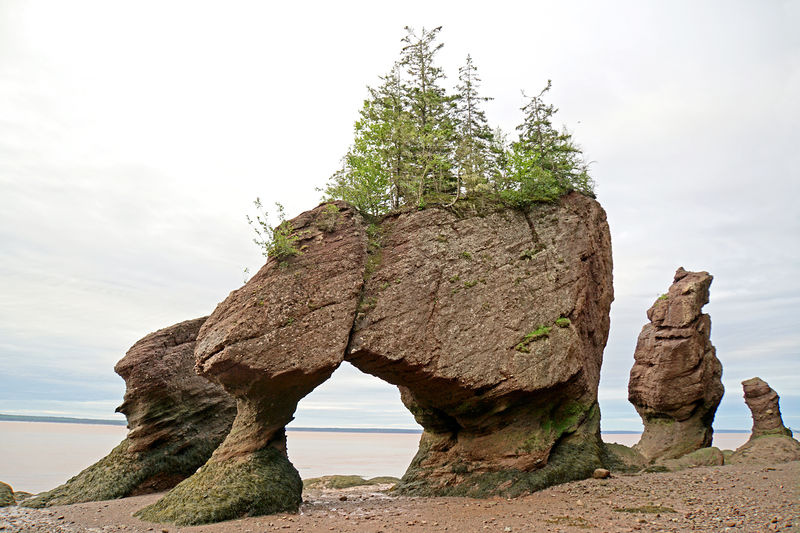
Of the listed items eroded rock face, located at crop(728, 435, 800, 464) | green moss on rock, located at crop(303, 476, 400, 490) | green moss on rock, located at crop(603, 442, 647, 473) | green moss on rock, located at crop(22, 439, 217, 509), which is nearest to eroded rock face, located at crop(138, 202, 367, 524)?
green moss on rock, located at crop(22, 439, 217, 509)

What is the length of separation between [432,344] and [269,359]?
5.74 meters

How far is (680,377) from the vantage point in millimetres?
32156

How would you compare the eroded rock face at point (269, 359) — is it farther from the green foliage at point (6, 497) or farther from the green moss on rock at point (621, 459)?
the green moss on rock at point (621, 459)

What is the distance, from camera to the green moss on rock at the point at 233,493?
16.8m

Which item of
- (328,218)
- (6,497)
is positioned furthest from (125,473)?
(328,218)

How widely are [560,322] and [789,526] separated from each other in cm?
995

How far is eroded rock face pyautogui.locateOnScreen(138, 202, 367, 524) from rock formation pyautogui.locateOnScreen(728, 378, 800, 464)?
73.7 ft

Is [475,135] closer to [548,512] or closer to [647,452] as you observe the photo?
[548,512]

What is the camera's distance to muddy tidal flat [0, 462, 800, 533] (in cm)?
1408

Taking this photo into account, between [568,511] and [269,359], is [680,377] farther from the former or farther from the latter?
[269,359]

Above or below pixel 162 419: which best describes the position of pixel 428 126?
above

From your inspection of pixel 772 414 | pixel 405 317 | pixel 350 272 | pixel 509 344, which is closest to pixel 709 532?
pixel 509 344

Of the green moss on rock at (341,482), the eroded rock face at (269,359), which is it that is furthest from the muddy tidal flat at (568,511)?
the green moss on rock at (341,482)

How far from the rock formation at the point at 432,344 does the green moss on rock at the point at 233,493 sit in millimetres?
57
